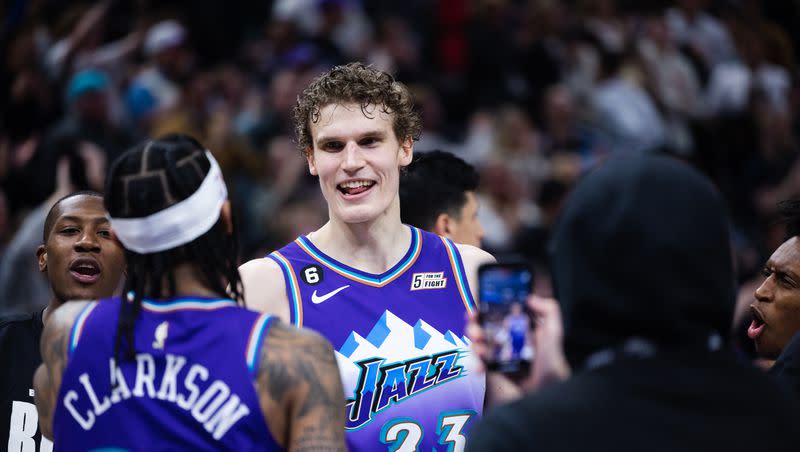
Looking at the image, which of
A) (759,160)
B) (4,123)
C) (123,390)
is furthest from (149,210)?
(759,160)

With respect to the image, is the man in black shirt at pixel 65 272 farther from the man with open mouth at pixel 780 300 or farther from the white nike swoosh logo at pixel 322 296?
the man with open mouth at pixel 780 300

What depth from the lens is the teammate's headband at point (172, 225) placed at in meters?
2.70

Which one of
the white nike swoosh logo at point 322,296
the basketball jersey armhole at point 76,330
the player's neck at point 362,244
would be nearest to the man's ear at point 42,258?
the player's neck at point 362,244

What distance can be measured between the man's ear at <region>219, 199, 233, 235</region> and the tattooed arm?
1.18 feet

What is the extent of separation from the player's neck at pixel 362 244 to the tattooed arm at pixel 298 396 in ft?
4.35

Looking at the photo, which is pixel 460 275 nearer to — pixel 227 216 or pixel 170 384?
pixel 227 216

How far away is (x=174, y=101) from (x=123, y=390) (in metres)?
7.36

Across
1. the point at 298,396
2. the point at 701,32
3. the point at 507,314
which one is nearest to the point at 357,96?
the point at 298,396

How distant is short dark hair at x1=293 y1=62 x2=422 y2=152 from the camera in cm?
400

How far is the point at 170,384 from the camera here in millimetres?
2635

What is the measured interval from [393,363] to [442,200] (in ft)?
3.88

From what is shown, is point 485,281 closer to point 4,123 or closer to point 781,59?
point 4,123

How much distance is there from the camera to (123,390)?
8.73 ft

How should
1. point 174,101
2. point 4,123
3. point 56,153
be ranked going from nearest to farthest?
point 56,153 < point 4,123 < point 174,101
